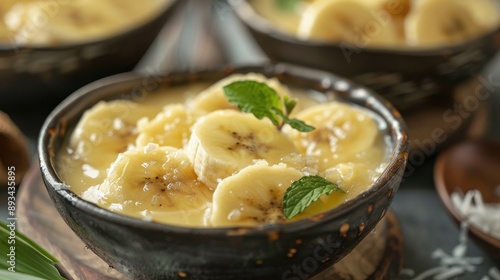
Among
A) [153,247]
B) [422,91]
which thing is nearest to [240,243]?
[153,247]

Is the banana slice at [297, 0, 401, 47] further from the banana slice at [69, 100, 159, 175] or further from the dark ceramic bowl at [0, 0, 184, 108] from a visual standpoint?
the banana slice at [69, 100, 159, 175]

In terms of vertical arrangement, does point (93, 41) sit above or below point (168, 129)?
below

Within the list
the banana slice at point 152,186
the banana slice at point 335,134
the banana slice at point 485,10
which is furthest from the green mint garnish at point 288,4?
the banana slice at point 152,186

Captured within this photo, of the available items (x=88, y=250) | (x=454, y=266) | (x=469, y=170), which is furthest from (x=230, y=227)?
(x=469, y=170)

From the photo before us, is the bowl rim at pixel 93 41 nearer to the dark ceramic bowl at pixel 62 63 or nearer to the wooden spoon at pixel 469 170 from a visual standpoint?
the dark ceramic bowl at pixel 62 63

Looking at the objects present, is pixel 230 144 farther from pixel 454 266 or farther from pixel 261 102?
pixel 454 266

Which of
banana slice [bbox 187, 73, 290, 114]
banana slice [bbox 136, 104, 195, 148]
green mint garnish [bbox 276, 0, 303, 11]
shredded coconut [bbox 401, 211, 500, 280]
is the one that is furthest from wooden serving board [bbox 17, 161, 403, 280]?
green mint garnish [bbox 276, 0, 303, 11]
